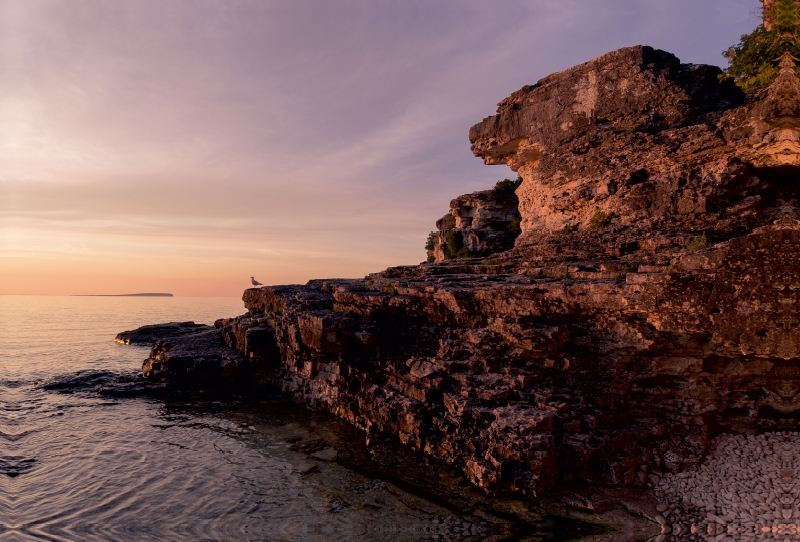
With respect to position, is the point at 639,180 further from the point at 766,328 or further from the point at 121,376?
the point at 121,376

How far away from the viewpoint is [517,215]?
132 feet

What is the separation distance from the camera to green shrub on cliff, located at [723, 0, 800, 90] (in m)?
17.7

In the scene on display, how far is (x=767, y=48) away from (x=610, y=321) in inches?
748

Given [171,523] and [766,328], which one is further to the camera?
[766,328]

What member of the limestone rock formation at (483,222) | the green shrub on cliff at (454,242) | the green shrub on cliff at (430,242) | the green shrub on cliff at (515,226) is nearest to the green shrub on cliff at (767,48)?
the green shrub on cliff at (515,226)

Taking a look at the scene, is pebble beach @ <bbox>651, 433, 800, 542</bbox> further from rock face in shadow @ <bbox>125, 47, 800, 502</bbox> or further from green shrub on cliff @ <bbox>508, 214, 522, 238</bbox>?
green shrub on cliff @ <bbox>508, 214, 522, 238</bbox>

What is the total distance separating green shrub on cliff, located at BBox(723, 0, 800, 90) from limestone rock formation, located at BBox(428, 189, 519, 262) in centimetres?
1990

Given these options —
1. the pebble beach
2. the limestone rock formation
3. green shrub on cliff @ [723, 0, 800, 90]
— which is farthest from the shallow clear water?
the limestone rock formation

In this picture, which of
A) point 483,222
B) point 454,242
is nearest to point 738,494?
point 483,222

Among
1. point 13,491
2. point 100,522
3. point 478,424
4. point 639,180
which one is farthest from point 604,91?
point 13,491

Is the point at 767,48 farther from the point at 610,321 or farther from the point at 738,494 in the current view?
the point at 738,494

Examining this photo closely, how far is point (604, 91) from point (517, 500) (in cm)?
2832

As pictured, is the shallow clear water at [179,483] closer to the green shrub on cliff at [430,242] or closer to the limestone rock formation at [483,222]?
the limestone rock formation at [483,222]

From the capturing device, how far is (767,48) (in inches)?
822
